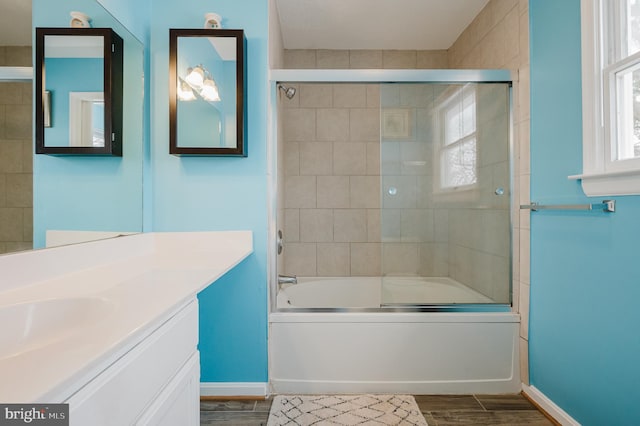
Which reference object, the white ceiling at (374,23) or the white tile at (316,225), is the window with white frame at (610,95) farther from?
the white tile at (316,225)

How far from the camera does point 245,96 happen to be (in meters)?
2.00

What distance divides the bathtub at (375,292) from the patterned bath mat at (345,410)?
52 cm

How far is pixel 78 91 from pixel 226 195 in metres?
0.84

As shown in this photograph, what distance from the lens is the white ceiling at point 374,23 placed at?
99.4 inches

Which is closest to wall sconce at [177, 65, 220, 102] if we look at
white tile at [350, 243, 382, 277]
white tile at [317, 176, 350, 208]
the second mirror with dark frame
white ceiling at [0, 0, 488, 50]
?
the second mirror with dark frame

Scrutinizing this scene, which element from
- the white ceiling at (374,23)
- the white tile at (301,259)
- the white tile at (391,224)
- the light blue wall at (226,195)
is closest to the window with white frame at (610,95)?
the white tile at (391,224)

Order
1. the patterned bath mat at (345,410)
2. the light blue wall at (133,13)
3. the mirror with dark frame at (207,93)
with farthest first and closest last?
the mirror with dark frame at (207,93) < the patterned bath mat at (345,410) < the light blue wall at (133,13)

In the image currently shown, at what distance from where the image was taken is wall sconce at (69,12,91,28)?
4.54ft

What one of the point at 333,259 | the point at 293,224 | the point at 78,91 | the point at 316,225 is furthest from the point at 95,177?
the point at 333,259

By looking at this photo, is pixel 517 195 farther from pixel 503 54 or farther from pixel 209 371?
pixel 209 371

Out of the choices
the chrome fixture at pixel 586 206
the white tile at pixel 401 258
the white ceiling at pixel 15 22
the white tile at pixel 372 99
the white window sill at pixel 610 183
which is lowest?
the white tile at pixel 401 258

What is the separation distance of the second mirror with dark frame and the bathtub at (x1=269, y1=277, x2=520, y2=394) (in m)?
1.27

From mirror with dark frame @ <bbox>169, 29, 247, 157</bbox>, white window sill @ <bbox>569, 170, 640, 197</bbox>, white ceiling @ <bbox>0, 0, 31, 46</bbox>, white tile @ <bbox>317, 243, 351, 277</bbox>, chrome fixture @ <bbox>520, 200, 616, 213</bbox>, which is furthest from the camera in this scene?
white tile @ <bbox>317, 243, 351, 277</bbox>

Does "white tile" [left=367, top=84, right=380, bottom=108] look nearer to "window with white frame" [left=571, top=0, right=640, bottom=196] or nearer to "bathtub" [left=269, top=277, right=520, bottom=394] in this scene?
"window with white frame" [left=571, top=0, right=640, bottom=196]
